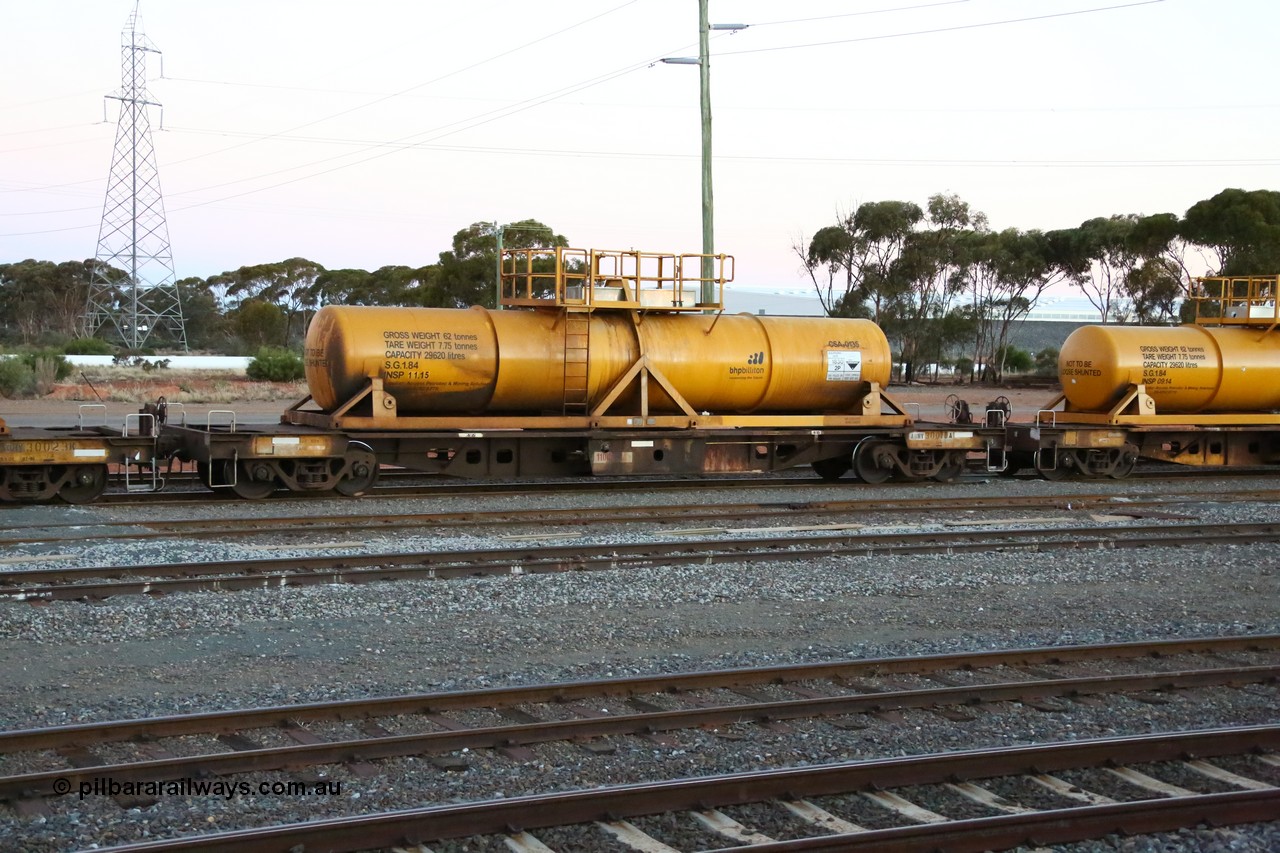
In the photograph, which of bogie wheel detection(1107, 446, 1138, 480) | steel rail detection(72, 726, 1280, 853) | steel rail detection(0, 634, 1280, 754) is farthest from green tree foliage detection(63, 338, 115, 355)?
steel rail detection(72, 726, 1280, 853)

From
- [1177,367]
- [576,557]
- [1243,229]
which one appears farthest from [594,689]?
[1243,229]

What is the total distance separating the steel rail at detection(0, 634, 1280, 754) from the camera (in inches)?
252

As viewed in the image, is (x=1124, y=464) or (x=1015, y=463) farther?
(x=1015, y=463)

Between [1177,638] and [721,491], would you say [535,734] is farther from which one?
[721,491]

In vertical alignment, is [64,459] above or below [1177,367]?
below

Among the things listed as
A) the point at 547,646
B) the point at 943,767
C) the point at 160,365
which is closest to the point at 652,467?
the point at 547,646

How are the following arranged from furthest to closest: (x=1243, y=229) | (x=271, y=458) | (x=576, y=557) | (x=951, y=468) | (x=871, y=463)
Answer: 1. (x=1243, y=229)
2. (x=951, y=468)
3. (x=871, y=463)
4. (x=271, y=458)
5. (x=576, y=557)

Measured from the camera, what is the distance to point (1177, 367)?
71.1 ft

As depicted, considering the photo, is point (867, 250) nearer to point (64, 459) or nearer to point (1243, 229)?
point (1243, 229)

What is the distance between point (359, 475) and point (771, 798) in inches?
473

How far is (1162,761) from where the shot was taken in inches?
253

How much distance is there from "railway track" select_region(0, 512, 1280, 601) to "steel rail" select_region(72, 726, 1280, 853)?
19.0ft

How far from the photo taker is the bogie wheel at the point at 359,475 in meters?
16.6

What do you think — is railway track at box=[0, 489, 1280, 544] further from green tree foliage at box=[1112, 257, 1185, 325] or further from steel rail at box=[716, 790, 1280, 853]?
green tree foliage at box=[1112, 257, 1185, 325]
